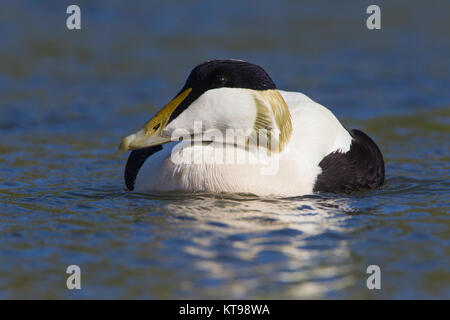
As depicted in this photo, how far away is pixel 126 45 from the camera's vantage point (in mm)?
12883

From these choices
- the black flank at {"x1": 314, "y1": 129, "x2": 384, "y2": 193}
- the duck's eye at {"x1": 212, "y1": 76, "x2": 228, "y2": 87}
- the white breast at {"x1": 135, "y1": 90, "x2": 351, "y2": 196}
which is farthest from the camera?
the black flank at {"x1": 314, "y1": 129, "x2": 384, "y2": 193}

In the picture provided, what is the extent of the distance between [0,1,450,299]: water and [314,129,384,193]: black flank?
122 millimetres

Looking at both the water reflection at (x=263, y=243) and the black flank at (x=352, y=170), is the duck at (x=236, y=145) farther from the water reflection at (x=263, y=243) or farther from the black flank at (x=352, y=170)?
the water reflection at (x=263, y=243)

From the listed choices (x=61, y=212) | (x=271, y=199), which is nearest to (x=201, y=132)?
(x=271, y=199)

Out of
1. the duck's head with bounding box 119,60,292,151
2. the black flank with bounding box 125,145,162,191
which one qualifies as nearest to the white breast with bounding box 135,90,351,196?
the black flank with bounding box 125,145,162,191

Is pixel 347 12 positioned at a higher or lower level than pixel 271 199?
higher

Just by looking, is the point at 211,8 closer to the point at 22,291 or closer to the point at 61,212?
the point at 61,212

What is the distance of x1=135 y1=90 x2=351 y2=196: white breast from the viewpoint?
645 centimetres

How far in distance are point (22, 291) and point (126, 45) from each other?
8282mm

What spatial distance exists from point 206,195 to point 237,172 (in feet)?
0.97

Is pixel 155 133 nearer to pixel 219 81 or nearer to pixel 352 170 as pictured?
pixel 219 81

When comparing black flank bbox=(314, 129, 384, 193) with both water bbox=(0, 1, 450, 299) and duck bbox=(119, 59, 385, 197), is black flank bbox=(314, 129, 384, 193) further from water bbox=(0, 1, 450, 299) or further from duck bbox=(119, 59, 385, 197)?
water bbox=(0, 1, 450, 299)

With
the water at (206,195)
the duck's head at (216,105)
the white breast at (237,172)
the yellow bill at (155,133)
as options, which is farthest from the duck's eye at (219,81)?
the water at (206,195)

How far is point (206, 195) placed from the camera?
651cm
